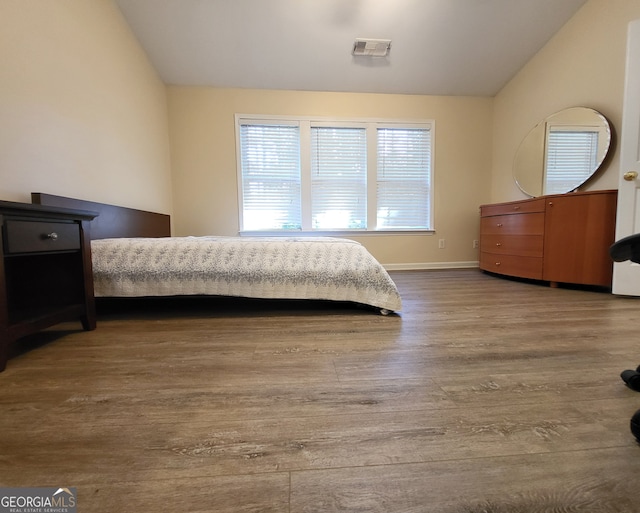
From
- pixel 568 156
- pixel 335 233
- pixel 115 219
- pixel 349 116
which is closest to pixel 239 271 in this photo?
pixel 115 219

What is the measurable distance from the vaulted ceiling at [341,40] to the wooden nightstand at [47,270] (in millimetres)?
2464

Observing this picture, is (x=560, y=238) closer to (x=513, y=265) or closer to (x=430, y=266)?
(x=513, y=265)

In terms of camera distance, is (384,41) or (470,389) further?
(384,41)

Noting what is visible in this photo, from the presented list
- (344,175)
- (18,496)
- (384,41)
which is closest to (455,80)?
(384,41)

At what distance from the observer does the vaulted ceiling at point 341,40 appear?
2732 mm

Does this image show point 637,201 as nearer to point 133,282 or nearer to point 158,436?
point 158,436

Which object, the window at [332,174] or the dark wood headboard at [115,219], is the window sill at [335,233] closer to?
the window at [332,174]

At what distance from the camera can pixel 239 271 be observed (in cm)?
175

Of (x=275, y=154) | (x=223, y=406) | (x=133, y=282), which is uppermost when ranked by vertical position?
(x=275, y=154)

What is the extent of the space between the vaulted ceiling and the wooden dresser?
1.80 meters

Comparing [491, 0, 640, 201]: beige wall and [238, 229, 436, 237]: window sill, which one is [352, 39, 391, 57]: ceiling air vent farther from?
[238, 229, 436, 237]: window sill

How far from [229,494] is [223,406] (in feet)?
1.00

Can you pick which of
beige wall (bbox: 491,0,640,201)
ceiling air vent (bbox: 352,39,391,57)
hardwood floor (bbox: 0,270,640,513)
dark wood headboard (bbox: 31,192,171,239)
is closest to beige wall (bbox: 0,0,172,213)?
dark wood headboard (bbox: 31,192,171,239)

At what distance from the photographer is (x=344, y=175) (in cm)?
371
